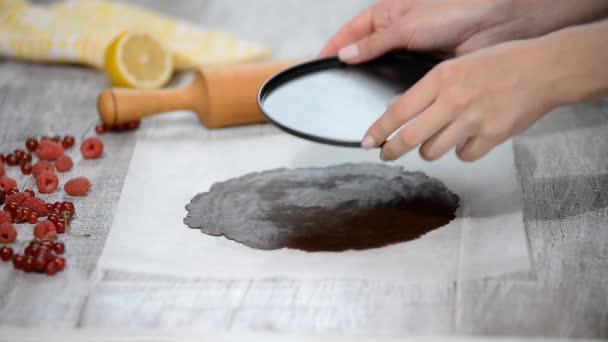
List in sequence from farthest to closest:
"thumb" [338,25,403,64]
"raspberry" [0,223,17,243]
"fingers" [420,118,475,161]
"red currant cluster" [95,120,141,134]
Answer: "red currant cluster" [95,120,141,134]
"thumb" [338,25,403,64]
"raspberry" [0,223,17,243]
"fingers" [420,118,475,161]

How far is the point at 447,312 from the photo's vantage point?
49.3 inches

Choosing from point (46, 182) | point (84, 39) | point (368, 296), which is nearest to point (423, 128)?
point (368, 296)

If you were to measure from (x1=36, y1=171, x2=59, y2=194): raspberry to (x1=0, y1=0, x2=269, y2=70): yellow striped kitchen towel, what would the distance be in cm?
68

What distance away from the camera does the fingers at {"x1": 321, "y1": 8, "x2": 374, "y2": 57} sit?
6.13 ft

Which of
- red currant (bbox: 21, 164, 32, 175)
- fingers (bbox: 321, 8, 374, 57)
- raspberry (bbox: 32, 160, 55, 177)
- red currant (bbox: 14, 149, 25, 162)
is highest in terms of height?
fingers (bbox: 321, 8, 374, 57)

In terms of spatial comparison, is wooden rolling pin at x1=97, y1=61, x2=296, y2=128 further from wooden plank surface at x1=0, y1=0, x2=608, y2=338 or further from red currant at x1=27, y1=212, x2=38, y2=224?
red currant at x1=27, y1=212, x2=38, y2=224

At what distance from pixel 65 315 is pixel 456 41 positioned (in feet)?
3.37

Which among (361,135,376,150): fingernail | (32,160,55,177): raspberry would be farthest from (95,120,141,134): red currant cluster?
(361,135,376,150): fingernail

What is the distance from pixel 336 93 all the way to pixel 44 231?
635 mm

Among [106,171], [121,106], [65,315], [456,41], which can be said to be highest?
[456,41]

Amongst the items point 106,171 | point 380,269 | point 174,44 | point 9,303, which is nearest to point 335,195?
point 380,269

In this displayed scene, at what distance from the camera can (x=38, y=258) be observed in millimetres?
1356

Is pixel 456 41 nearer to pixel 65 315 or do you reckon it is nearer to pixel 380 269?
pixel 380 269

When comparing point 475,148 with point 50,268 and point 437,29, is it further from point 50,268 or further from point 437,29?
point 50,268
